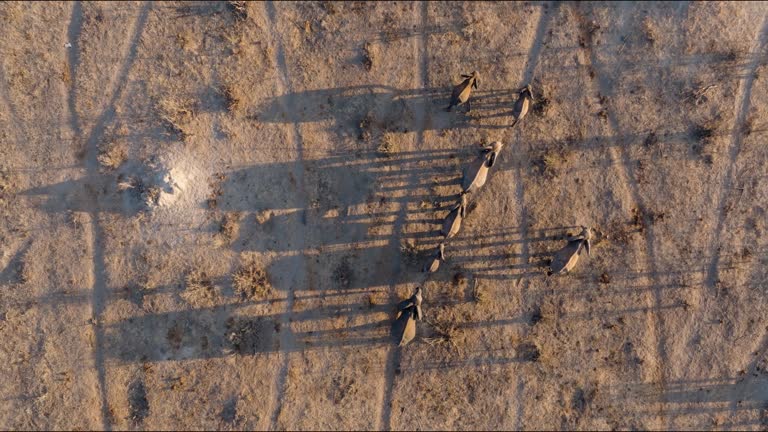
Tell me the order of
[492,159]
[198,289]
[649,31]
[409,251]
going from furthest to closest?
[649,31] < [409,251] < [198,289] < [492,159]

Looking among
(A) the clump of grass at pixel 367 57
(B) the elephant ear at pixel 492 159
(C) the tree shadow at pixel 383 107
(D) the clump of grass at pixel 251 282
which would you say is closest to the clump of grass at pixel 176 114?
(C) the tree shadow at pixel 383 107

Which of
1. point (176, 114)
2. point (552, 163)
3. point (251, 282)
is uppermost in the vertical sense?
point (176, 114)

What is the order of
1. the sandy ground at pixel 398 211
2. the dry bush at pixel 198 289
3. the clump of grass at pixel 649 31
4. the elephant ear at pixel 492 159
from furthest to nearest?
the clump of grass at pixel 649 31 → the sandy ground at pixel 398 211 → the dry bush at pixel 198 289 → the elephant ear at pixel 492 159

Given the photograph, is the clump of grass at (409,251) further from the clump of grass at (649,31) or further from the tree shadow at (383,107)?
the clump of grass at (649,31)

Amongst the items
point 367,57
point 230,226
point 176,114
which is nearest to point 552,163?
point 367,57

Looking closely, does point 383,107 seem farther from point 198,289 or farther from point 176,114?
point 198,289

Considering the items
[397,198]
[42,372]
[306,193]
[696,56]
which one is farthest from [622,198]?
[42,372]
